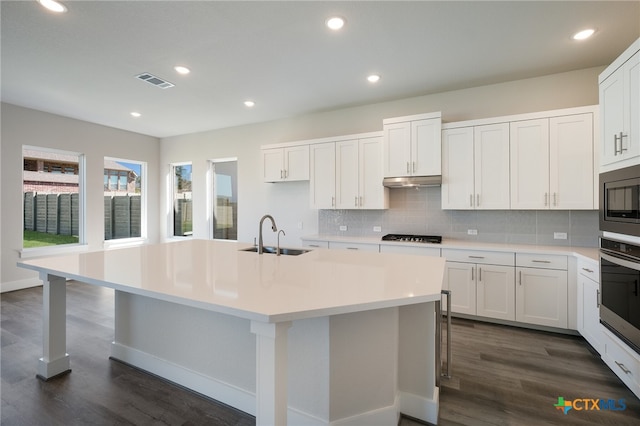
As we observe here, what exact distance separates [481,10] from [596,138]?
188 cm

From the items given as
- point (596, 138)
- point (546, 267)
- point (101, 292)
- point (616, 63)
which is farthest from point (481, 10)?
point (101, 292)

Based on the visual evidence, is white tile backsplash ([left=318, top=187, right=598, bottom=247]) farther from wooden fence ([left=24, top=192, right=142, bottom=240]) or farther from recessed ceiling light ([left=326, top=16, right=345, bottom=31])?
wooden fence ([left=24, top=192, right=142, bottom=240])

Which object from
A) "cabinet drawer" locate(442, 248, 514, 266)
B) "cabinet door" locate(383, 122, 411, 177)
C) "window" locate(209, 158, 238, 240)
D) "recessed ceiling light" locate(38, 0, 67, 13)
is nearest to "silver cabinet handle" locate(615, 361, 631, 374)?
"cabinet drawer" locate(442, 248, 514, 266)

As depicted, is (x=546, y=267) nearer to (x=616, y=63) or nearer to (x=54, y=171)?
(x=616, y=63)

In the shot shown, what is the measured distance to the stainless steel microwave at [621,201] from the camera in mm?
1848

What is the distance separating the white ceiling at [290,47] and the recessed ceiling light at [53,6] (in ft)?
0.16

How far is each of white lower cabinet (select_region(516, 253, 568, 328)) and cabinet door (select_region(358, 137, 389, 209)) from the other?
1.72 m

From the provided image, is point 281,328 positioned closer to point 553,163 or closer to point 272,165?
point 553,163

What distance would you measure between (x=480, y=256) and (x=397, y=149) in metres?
1.63

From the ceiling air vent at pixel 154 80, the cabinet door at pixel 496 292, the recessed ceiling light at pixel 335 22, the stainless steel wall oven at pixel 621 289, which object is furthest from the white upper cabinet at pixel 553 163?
the ceiling air vent at pixel 154 80

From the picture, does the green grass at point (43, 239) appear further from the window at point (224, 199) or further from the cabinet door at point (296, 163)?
the cabinet door at point (296, 163)

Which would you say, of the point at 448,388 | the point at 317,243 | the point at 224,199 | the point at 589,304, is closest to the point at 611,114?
the point at 589,304

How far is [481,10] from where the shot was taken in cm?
229

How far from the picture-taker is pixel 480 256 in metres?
3.27
